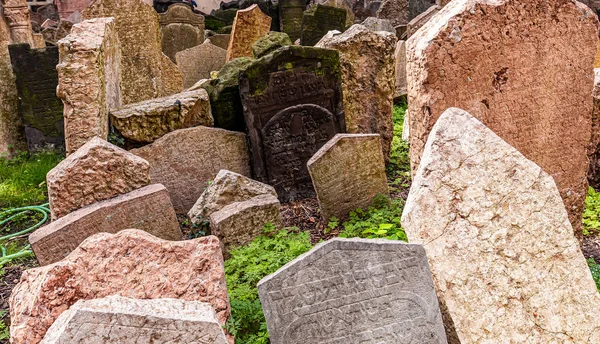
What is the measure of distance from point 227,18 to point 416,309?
53.3 feet

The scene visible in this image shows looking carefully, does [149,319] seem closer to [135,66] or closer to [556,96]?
[556,96]

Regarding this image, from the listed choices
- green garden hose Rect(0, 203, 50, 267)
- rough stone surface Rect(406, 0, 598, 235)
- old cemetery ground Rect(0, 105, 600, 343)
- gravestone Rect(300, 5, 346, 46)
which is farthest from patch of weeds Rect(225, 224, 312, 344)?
gravestone Rect(300, 5, 346, 46)

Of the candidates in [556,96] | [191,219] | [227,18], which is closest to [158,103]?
[191,219]

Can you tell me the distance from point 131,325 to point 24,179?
527 cm

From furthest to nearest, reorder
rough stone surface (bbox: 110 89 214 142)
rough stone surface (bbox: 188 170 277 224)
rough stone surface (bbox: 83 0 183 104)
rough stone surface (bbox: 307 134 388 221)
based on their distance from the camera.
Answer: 1. rough stone surface (bbox: 83 0 183 104)
2. rough stone surface (bbox: 110 89 214 142)
3. rough stone surface (bbox: 307 134 388 221)
4. rough stone surface (bbox: 188 170 277 224)

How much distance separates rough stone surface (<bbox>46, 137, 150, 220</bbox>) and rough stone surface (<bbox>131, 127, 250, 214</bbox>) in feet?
4.45

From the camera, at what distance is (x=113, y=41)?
6305 mm

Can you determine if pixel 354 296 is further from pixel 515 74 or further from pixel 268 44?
pixel 268 44

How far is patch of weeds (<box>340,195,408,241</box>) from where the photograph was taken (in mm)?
4355

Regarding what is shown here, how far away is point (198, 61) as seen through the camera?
10234 millimetres

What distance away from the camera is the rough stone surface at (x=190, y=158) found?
5.63 metres

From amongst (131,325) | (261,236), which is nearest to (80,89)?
(261,236)

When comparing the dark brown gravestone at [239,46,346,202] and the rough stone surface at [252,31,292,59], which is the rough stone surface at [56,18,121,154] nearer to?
the dark brown gravestone at [239,46,346,202]

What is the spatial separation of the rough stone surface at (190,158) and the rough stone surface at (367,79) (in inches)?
51.6
